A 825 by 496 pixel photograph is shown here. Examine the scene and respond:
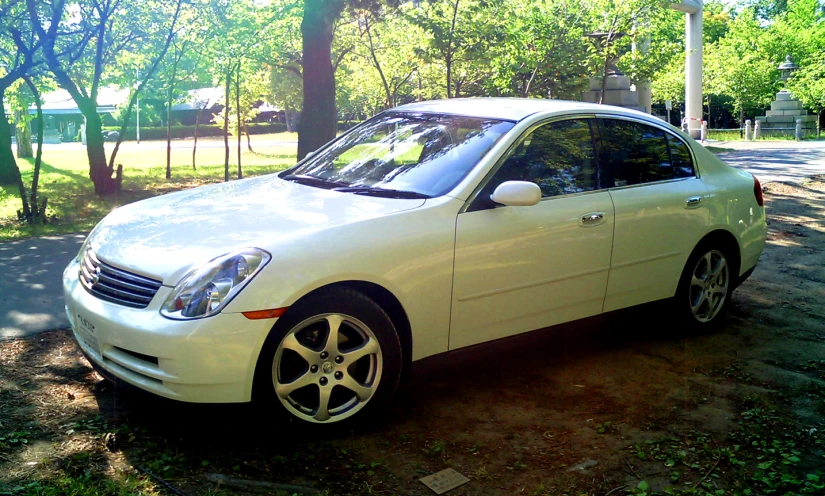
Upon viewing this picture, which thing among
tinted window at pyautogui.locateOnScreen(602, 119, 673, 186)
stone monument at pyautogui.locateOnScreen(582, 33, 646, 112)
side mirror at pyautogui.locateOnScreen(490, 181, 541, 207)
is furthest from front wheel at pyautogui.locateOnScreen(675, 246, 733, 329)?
stone monument at pyautogui.locateOnScreen(582, 33, 646, 112)

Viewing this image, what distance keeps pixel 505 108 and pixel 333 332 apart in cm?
207

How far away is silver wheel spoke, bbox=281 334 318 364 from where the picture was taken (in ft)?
12.5

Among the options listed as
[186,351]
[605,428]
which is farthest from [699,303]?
[186,351]

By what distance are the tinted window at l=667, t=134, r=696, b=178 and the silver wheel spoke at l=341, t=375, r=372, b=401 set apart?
289cm

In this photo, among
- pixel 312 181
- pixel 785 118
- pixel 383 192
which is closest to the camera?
pixel 383 192

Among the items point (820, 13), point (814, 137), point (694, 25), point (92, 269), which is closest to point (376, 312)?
point (92, 269)

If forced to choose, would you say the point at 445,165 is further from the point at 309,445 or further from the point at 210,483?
the point at 210,483

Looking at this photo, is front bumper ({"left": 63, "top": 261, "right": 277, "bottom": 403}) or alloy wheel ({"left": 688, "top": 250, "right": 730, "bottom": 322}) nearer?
front bumper ({"left": 63, "top": 261, "right": 277, "bottom": 403})

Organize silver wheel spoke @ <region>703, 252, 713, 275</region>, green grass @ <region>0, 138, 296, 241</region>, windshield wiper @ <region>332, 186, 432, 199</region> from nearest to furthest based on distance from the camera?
windshield wiper @ <region>332, 186, 432, 199</region>
silver wheel spoke @ <region>703, 252, 713, 275</region>
green grass @ <region>0, 138, 296, 241</region>

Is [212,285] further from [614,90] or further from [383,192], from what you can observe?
[614,90]

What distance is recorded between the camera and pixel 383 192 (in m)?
4.67

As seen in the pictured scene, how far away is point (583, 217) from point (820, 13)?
5756 centimetres

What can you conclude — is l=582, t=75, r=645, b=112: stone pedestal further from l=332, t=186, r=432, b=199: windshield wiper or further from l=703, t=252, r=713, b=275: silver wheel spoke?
l=332, t=186, r=432, b=199: windshield wiper

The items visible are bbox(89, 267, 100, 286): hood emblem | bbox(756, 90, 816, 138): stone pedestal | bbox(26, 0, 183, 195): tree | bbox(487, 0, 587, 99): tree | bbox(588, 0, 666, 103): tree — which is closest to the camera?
bbox(89, 267, 100, 286): hood emblem
